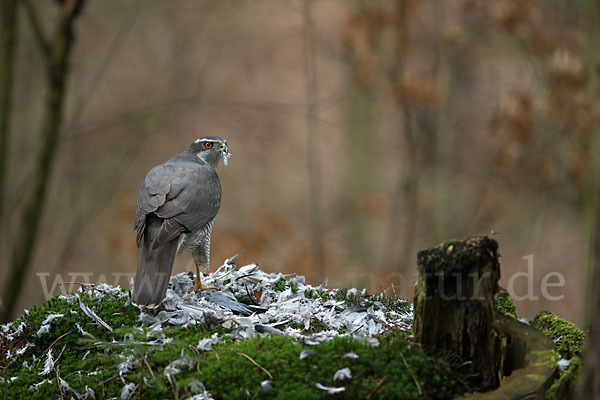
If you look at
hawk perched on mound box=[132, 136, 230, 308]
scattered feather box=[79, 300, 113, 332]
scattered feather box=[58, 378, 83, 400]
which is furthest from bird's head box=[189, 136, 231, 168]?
scattered feather box=[58, 378, 83, 400]

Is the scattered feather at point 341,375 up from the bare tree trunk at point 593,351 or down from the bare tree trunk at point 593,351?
down

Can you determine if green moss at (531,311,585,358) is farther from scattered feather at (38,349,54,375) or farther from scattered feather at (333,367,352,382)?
scattered feather at (38,349,54,375)

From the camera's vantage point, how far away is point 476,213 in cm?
1041

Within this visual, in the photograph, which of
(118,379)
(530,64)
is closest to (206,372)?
(118,379)

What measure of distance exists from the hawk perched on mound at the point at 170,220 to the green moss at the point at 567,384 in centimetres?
203

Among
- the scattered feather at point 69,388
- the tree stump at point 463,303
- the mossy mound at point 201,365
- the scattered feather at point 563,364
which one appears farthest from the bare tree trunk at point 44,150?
the scattered feather at point 563,364

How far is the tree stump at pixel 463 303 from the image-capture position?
2.62 m

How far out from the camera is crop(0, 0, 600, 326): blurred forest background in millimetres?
8414

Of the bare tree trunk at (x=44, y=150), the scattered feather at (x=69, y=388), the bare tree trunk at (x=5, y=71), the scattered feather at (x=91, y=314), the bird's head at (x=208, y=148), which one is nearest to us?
the scattered feather at (x=69, y=388)

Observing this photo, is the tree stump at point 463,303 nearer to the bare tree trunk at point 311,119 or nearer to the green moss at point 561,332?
the green moss at point 561,332

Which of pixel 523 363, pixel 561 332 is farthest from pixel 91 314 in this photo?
pixel 561 332

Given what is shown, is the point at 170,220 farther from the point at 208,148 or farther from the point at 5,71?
the point at 5,71

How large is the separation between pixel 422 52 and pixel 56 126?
794 cm

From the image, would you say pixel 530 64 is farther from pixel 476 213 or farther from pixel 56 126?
pixel 56 126
